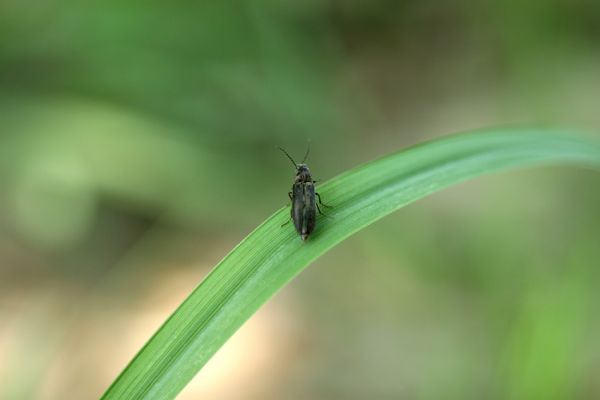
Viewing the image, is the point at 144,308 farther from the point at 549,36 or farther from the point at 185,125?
the point at 549,36

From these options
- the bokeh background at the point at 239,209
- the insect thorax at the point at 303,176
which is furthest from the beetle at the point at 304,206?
the bokeh background at the point at 239,209

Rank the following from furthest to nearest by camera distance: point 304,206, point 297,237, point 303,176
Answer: point 303,176 < point 304,206 < point 297,237

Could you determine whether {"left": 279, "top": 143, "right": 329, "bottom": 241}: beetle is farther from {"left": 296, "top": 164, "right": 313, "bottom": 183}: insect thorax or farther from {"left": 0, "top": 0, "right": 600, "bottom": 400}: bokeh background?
{"left": 0, "top": 0, "right": 600, "bottom": 400}: bokeh background

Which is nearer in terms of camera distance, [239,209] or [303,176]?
[303,176]

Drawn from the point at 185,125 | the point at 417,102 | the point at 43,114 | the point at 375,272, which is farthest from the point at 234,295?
the point at 417,102

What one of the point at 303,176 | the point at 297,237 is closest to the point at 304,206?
the point at 297,237

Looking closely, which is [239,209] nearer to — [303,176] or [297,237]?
[303,176]
